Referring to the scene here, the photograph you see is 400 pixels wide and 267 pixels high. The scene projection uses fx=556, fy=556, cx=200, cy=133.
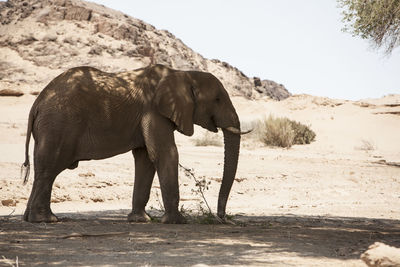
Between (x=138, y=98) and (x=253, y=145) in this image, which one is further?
(x=253, y=145)

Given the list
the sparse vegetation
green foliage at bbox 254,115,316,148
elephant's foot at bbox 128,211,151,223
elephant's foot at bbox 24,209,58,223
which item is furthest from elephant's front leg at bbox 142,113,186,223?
the sparse vegetation

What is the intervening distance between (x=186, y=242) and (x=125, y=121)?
8.09 feet

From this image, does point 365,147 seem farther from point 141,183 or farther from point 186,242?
point 186,242

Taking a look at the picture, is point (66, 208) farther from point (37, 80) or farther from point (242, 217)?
point (37, 80)

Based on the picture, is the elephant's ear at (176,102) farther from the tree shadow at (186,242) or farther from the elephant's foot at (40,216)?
the elephant's foot at (40,216)

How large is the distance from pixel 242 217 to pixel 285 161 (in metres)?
9.49

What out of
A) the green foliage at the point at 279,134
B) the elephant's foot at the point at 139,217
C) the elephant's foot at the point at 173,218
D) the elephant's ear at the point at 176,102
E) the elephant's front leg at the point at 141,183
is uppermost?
the elephant's ear at the point at 176,102

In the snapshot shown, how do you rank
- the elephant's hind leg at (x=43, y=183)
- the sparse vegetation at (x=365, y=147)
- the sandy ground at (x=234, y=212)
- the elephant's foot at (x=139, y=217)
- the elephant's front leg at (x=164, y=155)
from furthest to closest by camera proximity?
the sparse vegetation at (x=365, y=147), the elephant's foot at (x=139, y=217), the elephant's front leg at (x=164, y=155), the elephant's hind leg at (x=43, y=183), the sandy ground at (x=234, y=212)

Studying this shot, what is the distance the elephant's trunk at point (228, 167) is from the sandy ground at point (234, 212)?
0.35 m

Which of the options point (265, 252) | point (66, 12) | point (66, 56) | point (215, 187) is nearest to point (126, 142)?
point (265, 252)

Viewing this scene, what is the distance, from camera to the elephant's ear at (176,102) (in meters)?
7.91

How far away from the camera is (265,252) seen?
5.45m

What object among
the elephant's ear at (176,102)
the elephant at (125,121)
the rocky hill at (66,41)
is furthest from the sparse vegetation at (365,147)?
the rocky hill at (66,41)

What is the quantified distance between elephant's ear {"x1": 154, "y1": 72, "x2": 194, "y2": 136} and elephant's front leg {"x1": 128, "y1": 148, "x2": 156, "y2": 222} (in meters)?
0.85
